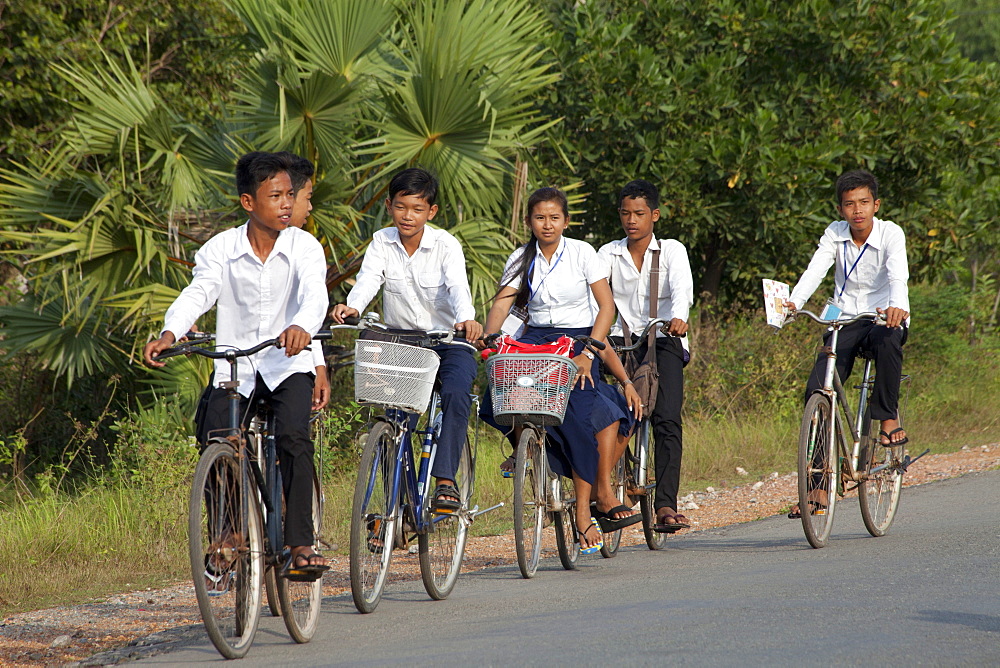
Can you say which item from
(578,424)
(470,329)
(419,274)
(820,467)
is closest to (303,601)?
(470,329)

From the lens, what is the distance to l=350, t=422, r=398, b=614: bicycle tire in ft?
18.9

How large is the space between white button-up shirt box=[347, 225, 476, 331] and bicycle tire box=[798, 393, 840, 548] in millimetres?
2320

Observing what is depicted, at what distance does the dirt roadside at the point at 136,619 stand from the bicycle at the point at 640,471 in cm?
76

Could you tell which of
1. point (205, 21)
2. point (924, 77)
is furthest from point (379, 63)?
point (924, 77)

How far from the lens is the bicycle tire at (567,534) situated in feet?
23.2

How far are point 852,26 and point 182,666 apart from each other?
1207 cm

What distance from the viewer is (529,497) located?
706cm

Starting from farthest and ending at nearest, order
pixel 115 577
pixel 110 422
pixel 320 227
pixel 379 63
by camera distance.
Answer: pixel 110 422, pixel 379 63, pixel 320 227, pixel 115 577

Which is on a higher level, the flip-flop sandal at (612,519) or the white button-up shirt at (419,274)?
the white button-up shirt at (419,274)

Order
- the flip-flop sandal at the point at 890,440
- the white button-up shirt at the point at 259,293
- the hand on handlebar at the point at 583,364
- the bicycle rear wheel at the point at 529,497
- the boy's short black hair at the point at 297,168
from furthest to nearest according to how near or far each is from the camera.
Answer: the flip-flop sandal at the point at 890,440, the hand on handlebar at the point at 583,364, the bicycle rear wheel at the point at 529,497, the boy's short black hair at the point at 297,168, the white button-up shirt at the point at 259,293

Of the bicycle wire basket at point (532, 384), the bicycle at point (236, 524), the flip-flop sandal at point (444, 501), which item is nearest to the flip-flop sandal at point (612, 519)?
the bicycle wire basket at point (532, 384)

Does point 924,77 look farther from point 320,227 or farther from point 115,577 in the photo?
point 115,577

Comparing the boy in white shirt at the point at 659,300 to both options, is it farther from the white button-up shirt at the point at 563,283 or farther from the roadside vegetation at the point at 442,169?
the roadside vegetation at the point at 442,169

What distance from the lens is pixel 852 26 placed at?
572 inches
